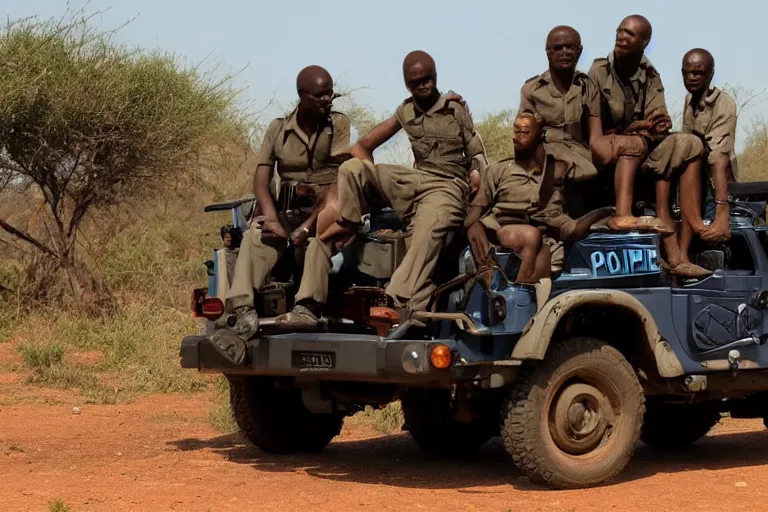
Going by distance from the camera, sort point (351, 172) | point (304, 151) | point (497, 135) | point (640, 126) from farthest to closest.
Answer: point (497, 135), point (304, 151), point (640, 126), point (351, 172)

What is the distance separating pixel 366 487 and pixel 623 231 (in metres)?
2.02

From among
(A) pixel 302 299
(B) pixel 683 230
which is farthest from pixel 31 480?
(B) pixel 683 230

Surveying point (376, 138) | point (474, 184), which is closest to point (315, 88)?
point (376, 138)

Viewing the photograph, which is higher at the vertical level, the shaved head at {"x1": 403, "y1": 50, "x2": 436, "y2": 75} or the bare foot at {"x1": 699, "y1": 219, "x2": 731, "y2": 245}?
the shaved head at {"x1": 403, "y1": 50, "x2": 436, "y2": 75}

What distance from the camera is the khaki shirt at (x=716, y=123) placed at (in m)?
8.73

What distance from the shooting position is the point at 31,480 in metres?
7.98

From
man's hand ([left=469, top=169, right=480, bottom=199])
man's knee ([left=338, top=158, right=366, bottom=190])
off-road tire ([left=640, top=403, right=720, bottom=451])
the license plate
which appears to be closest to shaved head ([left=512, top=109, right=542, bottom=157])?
man's hand ([left=469, top=169, right=480, bottom=199])

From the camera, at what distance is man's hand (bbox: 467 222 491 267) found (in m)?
7.46

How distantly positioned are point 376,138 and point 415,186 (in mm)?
604

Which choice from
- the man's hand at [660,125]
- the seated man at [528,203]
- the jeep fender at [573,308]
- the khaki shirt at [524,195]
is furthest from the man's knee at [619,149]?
the jeep fender at [573,308]

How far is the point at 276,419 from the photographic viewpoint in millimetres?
9047

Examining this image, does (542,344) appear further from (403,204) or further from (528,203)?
(403,204)

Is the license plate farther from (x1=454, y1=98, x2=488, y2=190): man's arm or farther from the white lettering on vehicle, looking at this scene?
the white lettering on vehicle

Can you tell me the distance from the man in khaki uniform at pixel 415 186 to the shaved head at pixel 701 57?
5.40ft
